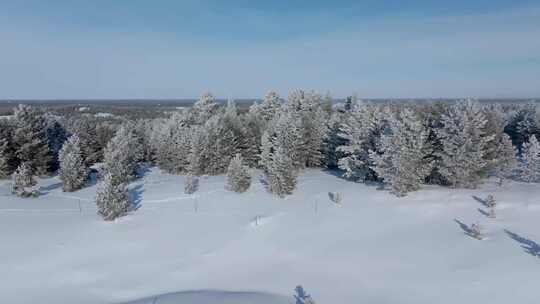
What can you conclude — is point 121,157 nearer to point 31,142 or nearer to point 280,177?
point 31,142

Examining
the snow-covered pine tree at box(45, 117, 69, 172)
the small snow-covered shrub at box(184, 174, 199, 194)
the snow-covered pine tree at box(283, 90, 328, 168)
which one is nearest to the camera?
the small snow-covered shrub at box(184, 174, 199, 194)

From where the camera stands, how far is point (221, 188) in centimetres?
2319

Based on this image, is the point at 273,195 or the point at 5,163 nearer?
the point at 273,195

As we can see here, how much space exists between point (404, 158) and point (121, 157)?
1728 centimetres

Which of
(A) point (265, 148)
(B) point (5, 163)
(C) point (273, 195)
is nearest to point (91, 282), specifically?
(C) point (273, 195)

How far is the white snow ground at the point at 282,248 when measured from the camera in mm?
12750

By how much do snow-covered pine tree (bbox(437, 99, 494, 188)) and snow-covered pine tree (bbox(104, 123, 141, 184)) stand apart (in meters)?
17.8

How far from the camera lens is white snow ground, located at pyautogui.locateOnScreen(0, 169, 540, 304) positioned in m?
12.8

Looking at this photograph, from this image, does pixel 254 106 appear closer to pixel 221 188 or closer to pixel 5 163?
pixel 221 188

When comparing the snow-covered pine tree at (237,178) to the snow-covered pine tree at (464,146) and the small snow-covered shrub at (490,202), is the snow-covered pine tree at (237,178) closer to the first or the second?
the snow-covered pine tree at (464,146)

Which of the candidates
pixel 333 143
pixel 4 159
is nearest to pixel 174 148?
pixel 4 159

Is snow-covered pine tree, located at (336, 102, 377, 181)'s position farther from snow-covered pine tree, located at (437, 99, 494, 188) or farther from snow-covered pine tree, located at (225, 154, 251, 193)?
snow-covered pine tree, located at (225, 154, 251, 193)

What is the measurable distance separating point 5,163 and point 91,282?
18405 millimetres

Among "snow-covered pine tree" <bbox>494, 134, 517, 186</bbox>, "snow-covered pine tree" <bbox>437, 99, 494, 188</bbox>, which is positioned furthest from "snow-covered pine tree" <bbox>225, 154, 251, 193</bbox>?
"snow-covered pine tree" <bbox>494, 134, 517, 186</bbox>
